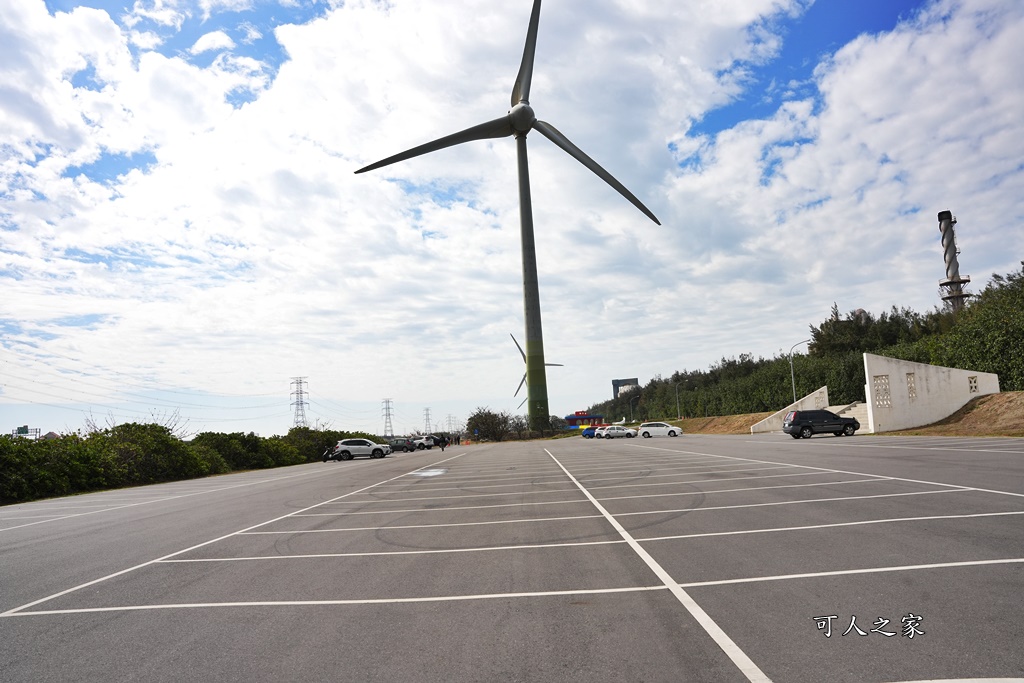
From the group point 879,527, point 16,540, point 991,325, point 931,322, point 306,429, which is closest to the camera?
point 879,527

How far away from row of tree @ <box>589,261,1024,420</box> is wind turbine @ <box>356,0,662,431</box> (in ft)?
78.0

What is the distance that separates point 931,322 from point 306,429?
68672 millimetres

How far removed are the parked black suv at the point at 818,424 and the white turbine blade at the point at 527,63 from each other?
33686mm

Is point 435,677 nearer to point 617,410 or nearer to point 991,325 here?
point 991,325

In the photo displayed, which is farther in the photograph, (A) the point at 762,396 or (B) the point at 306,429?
(A) the point at 762,396

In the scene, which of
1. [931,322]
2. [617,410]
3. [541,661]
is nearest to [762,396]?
[931,322]

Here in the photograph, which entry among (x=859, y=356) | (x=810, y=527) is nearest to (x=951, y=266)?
(x=859, y=356)

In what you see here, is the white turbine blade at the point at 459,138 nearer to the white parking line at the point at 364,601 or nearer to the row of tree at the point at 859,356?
the row of tree at the point at 859,356

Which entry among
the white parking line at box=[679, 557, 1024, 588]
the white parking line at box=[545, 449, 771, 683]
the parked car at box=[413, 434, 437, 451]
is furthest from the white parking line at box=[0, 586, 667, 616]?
the parked car at box=[413, 434, 437, 451]

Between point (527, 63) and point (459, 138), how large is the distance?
8.46 meters

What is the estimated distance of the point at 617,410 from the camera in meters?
192

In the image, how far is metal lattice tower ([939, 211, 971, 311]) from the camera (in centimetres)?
8225

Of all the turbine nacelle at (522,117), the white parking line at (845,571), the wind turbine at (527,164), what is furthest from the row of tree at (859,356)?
the white parking line at (845,571)

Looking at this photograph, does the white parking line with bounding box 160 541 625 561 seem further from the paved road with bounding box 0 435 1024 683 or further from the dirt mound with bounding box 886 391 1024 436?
the dirt mound with bounding box 886 391 1024 436
